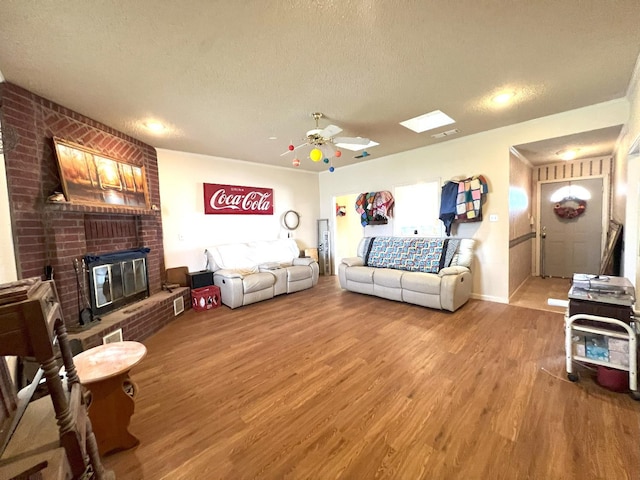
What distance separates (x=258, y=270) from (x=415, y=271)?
264 cm

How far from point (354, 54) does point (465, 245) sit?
323cm

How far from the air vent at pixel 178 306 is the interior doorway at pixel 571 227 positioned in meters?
6.89

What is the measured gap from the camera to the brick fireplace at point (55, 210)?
2.22 metres

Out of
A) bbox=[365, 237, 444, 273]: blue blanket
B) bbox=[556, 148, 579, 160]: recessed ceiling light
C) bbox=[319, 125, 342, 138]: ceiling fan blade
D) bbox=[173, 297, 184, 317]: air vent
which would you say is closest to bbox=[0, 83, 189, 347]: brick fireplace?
bbox=[173, 297, 184, 317]: air vent

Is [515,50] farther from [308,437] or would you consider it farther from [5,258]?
[5,258]

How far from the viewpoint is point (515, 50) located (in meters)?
1.98

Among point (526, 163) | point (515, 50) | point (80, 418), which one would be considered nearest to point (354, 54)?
point (515, 50)

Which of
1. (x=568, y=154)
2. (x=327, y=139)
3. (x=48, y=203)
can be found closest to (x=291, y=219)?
(x=327, y=139)

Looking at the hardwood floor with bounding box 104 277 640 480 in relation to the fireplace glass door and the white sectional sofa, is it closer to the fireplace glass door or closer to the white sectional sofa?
the fireplace glass door

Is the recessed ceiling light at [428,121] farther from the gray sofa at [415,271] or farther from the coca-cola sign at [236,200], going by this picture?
the coca-cola sign at [236,200]

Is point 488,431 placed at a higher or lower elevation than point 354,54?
lower

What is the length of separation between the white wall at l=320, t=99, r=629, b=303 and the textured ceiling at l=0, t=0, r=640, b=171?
0.84 ft

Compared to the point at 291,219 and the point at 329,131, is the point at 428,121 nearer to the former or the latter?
the point at 329,131

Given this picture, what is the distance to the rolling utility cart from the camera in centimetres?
183
